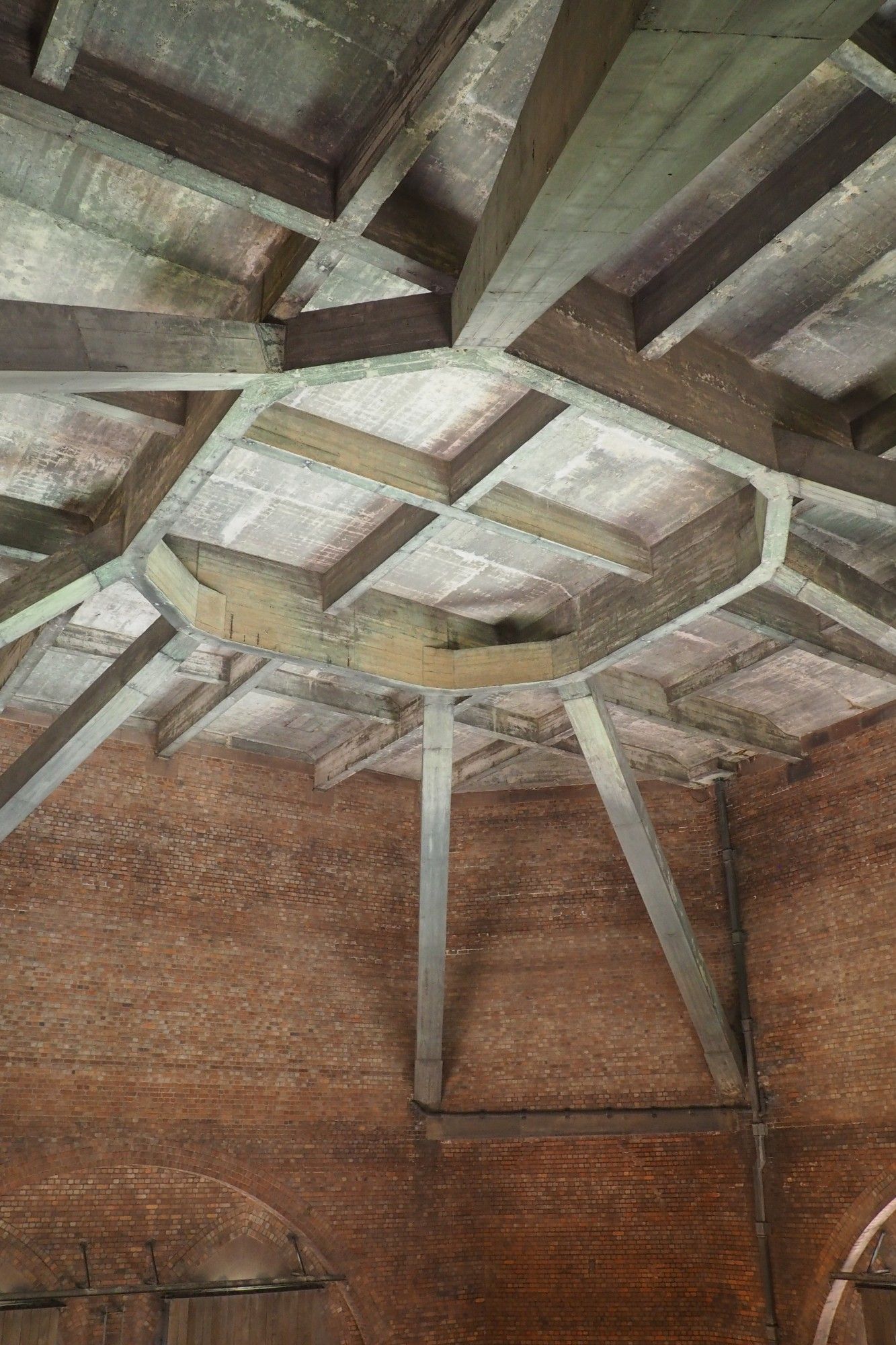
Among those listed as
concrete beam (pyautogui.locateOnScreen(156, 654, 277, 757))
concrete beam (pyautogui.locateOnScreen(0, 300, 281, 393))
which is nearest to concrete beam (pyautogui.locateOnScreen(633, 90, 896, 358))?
concrete beam (pyautogui.locateOnScreen(0, 300, 281, 393))

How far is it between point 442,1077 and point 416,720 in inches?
210

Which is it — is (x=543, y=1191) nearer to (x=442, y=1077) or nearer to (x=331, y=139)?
(x=442, y=1077)

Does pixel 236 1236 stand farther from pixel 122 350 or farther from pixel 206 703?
pixel 122 350

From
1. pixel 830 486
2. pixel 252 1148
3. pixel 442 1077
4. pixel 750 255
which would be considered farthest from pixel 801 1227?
pixel 750 255

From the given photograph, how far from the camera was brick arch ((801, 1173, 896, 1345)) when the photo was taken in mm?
12234

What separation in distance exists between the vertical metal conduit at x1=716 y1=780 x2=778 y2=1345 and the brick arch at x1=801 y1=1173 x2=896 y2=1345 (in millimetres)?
551

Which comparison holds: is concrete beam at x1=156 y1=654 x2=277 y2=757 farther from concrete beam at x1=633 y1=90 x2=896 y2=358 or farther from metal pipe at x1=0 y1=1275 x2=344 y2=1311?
metal pipe at x1=0 y1=1275 x2=344 y2=1311

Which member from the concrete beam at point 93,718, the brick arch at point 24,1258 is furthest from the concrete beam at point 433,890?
the brick arch at point 24,1258

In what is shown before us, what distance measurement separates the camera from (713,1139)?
13805mm

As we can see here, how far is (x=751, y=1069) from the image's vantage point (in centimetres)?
1387

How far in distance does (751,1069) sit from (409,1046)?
464cm

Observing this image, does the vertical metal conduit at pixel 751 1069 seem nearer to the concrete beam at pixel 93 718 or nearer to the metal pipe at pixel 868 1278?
the metal pipe at pixel 868 1278

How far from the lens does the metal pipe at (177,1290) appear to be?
11664mm

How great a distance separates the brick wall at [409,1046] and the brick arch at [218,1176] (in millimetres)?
30
